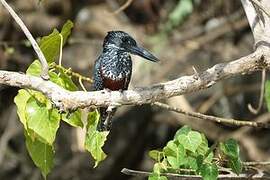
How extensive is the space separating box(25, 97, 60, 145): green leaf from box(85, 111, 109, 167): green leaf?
0.36 feet

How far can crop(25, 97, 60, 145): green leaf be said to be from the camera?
→ 156 centimetres

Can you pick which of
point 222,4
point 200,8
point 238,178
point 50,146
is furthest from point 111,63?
point 200,8

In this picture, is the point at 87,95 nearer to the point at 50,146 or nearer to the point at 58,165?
the point at 50,146

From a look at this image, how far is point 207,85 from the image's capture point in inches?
64.0

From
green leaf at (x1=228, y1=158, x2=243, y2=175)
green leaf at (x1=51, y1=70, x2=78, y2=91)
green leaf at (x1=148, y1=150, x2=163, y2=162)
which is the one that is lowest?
green leaf at (x1=228, y1=158, x2=243, y2=175)

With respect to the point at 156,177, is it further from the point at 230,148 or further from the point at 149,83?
the point at 149,83

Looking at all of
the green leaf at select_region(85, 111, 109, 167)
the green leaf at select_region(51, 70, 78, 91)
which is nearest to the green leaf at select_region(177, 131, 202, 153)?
the green leaf at select_region(85, 111, 109, 167)

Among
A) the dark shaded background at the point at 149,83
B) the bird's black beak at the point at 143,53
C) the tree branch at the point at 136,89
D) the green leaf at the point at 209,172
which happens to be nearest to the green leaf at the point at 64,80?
the tree branch at the point at 136,89

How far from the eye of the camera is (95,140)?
1642 millimetres

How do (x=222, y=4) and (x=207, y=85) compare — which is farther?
(x=222, y=4)

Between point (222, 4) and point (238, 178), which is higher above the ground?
point (222, 4)

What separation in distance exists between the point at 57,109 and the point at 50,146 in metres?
0.18

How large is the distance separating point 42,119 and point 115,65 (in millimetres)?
404

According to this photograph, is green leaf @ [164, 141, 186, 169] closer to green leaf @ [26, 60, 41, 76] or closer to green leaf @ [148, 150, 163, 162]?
green leaf @ [148, 150, 163, 162]
